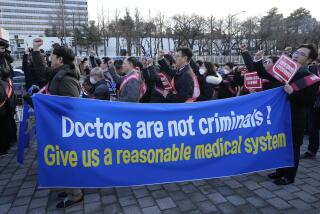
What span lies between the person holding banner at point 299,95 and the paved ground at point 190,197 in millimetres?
211

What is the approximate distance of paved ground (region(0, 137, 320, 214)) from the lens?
379 cm

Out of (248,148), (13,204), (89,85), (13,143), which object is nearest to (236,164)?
(248,148)

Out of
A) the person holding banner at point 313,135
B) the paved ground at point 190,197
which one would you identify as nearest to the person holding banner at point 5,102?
the paved ground at point 190,197

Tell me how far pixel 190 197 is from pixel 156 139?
916 mm

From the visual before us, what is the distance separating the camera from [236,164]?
13.7 feet

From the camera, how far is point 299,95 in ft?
13.8

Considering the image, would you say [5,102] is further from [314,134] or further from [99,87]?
[314,134]

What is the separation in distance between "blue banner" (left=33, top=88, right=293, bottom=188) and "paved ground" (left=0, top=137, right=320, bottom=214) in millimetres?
294

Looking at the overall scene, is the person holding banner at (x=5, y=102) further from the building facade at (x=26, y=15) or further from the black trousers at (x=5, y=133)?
the building facade at (x=26, y=15)

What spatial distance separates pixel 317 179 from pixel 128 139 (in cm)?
290

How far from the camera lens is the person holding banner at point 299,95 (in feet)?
13.8

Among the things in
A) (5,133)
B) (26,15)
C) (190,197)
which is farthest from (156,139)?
(26,15)

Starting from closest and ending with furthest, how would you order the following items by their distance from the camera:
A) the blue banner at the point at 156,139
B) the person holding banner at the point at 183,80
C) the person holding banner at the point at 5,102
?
1. the blue banner at the point at 156,139
2. the person holding banner at the point at 183,80
3. the person holding banner at the point at 5,102

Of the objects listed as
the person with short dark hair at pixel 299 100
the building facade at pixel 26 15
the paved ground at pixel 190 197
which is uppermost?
the building facade at pixel 26 15
